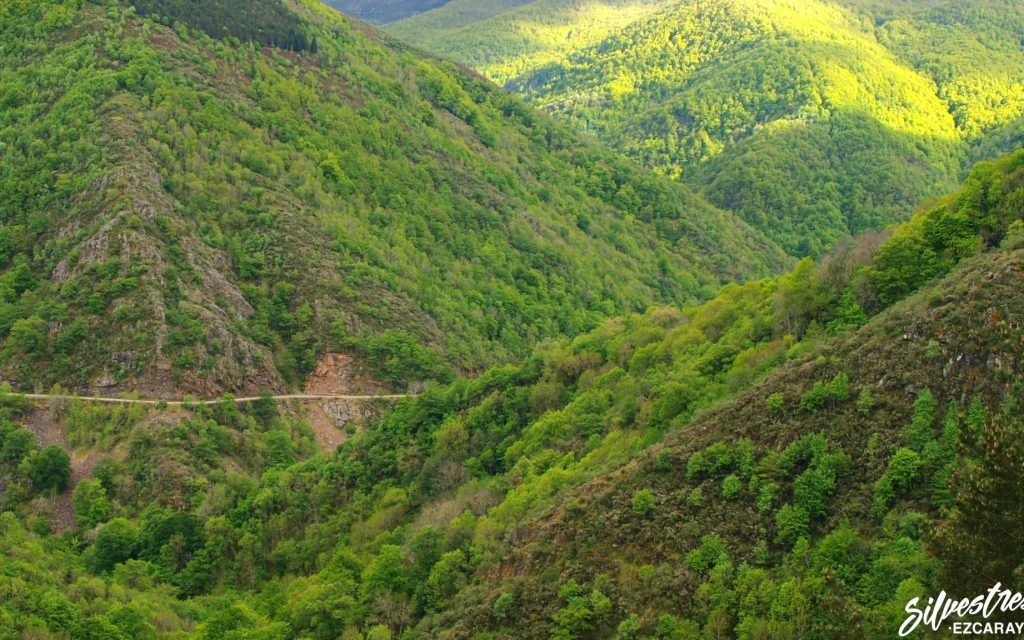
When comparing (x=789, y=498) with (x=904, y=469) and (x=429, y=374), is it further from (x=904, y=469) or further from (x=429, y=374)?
(x=429, y=374)

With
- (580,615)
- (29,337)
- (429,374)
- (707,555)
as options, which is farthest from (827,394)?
(29,337)

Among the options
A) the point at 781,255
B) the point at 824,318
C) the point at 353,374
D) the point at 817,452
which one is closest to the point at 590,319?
the point at 353,374

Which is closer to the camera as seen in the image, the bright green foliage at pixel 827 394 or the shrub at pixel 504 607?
the bright green foliage at pixel 827 394

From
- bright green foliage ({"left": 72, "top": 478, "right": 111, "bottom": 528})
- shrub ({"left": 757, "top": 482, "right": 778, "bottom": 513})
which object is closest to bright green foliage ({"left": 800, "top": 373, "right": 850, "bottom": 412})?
shrub ({"left": 757, "top": 482, "right": 778, "bottom": 513})

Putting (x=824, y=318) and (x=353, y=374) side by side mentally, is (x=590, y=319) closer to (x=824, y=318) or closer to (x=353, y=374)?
(x=353, y=374)

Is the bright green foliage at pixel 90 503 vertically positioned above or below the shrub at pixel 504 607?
below

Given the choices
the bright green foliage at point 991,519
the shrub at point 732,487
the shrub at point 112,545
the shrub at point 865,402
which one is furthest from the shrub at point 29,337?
the bright green foliage at point 991,519

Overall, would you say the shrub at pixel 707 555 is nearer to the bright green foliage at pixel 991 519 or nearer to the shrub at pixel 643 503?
the shrub at pixel 643 503

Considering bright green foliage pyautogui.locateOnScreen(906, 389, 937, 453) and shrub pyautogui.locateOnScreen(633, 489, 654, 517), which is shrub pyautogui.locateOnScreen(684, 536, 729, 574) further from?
bright green foliage pyautogui.locateOnScreen(906, 389, 937, 453)
